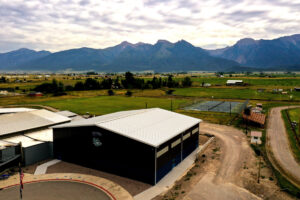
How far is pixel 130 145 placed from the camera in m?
32.8

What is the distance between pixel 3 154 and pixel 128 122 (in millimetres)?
21775

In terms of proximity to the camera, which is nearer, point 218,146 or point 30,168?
point 30,168

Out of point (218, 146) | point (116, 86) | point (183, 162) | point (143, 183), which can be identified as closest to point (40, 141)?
point (143, 183)

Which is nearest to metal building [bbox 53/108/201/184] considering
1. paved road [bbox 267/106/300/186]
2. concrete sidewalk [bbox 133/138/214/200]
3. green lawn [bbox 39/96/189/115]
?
concrete sidewalk [bbox 133/138/214/200]

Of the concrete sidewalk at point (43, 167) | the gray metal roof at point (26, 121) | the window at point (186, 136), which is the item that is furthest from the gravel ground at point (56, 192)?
the gray metal roof at point (26, 121)

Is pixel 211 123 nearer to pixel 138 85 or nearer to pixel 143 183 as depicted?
pixel 143 183

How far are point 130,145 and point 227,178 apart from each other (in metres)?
15.8

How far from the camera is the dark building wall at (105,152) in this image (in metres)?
32.2

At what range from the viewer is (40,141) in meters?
42.7

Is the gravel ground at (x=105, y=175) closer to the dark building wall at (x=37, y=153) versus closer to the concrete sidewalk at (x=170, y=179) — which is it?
the concrete sidewalk at (x=170, y=179)

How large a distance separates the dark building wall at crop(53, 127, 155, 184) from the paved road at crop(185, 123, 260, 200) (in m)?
7.31

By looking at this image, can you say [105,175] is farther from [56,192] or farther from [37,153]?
[37,153]

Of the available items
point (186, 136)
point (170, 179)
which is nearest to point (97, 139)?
point (170, 179)

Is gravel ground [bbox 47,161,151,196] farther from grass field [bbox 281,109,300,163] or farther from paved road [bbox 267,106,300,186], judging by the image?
grass field [bbox 281,109,300,163]
